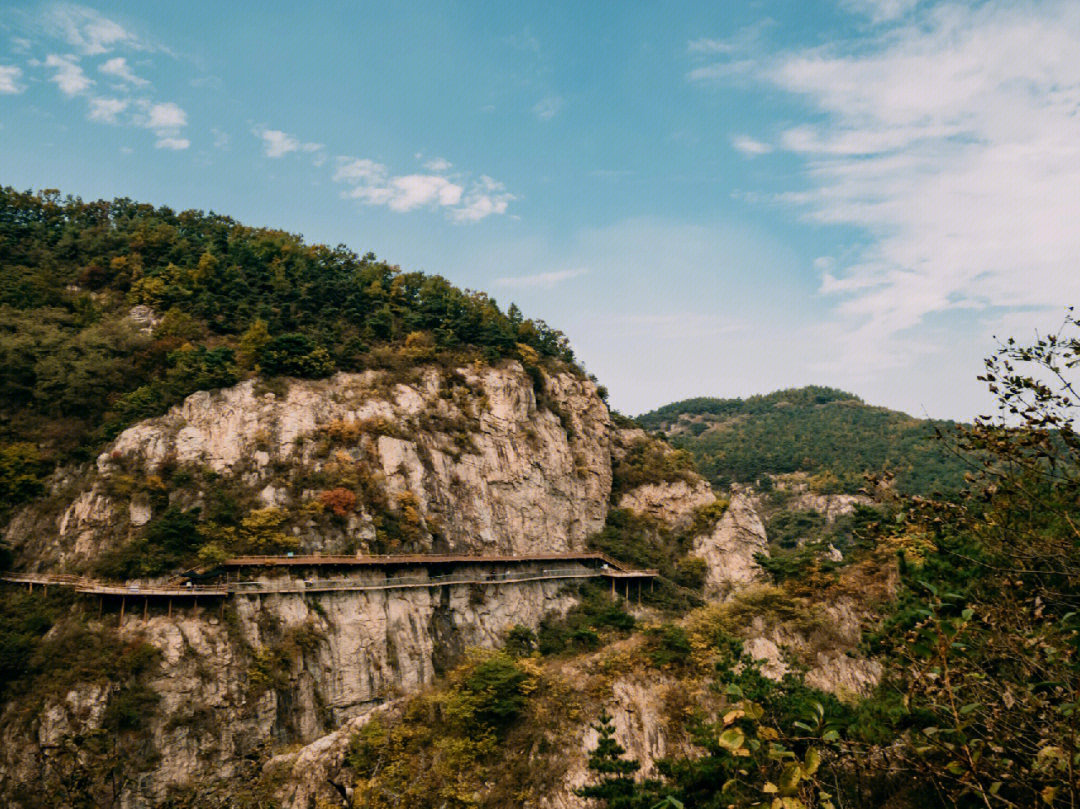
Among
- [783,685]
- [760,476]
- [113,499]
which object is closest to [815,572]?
[783,685]

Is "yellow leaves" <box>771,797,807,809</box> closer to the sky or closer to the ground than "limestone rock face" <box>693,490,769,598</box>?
closer to the sky

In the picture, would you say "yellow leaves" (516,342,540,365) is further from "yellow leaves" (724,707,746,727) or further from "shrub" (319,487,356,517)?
"yellow leaves" (724,707,746,727)

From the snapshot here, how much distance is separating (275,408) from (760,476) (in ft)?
198

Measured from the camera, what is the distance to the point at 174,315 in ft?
134

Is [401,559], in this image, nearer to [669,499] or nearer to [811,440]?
[669,499]

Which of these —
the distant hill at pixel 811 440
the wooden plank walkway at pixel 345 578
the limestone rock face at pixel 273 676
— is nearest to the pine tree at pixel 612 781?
the limestone rock face at pixel 273 676

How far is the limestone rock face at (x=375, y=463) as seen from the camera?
1237 inches

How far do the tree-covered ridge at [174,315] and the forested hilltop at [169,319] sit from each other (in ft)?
0.30

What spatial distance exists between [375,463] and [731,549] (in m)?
24.3

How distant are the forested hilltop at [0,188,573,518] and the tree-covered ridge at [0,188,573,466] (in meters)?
0.09

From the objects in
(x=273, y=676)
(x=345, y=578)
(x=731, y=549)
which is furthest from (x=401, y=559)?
(x=731, y=549)

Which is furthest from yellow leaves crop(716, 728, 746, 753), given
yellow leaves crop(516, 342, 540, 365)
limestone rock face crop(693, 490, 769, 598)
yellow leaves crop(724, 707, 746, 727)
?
yellow leaves crop(516, 342, 540, 365)

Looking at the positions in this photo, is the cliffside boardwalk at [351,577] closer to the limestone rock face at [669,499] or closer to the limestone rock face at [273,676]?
the limestone rock face at [273,676]

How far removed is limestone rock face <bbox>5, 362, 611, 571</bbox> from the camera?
103 feet
